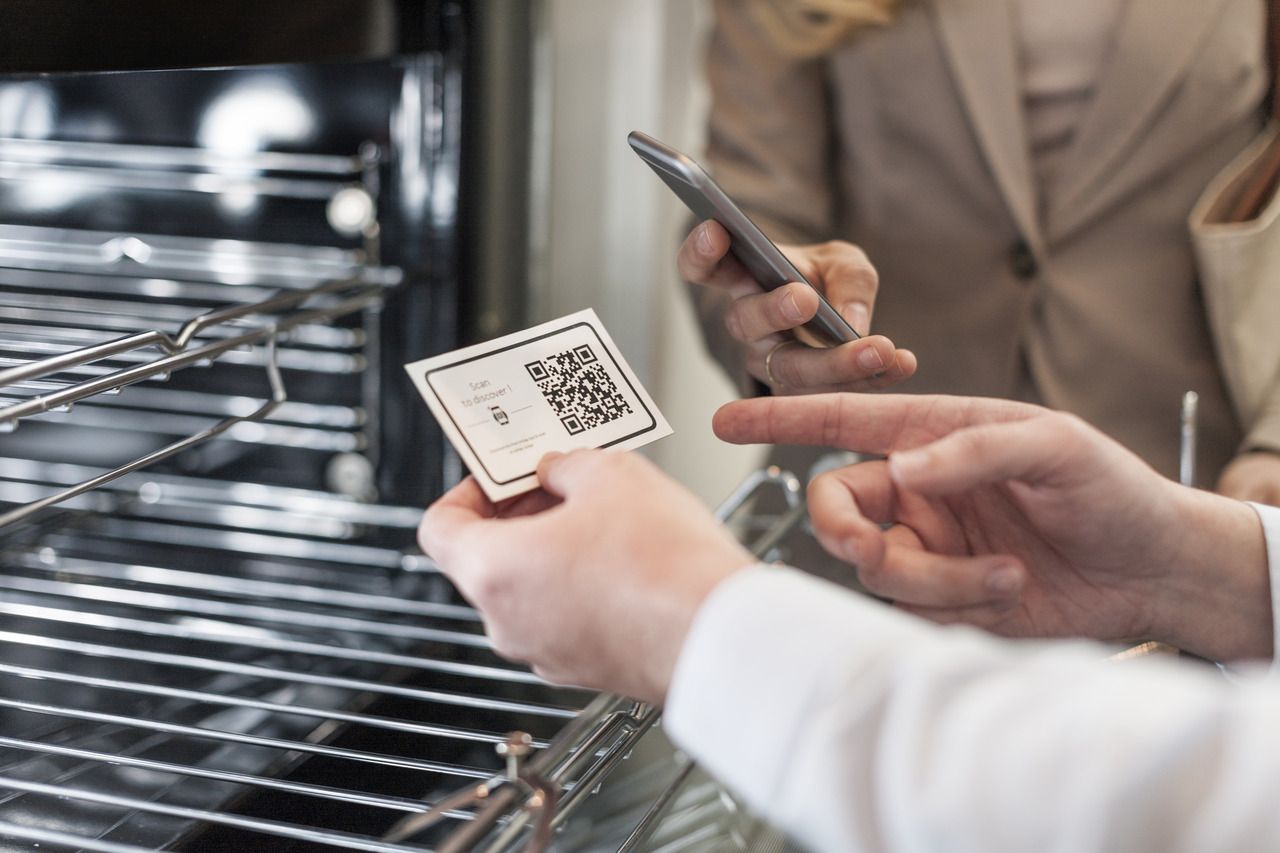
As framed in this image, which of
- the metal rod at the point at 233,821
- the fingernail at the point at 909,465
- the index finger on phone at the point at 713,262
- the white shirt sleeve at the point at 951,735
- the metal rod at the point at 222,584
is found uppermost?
the index finger on phone at the point at 713,262

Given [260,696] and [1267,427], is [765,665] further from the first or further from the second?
[1267,427]

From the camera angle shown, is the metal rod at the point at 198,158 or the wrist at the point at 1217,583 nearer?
the wrist at the point at 1217,583

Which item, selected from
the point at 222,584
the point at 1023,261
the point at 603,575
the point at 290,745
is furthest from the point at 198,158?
the point at 1023,261

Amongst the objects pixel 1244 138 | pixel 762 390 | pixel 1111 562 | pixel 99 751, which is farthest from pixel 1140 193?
pixel 99 751

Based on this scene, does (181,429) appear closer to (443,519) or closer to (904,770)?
(443,519)

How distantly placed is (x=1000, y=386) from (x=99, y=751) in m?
0.90

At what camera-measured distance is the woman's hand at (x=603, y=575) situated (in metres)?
0.47

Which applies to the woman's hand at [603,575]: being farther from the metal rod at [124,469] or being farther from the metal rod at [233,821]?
the metal rod at [124,469]

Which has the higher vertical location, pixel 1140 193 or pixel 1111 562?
pixel 1140 193

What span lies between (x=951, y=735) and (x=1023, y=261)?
0.86 metres

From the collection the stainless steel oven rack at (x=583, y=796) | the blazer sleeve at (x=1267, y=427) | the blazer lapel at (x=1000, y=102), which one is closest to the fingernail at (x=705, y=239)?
the stainless steel oven rack at (x=583, y=796)

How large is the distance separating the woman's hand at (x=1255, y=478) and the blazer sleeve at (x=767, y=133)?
490mm

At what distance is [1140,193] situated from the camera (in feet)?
3.71

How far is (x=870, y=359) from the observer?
69cm
